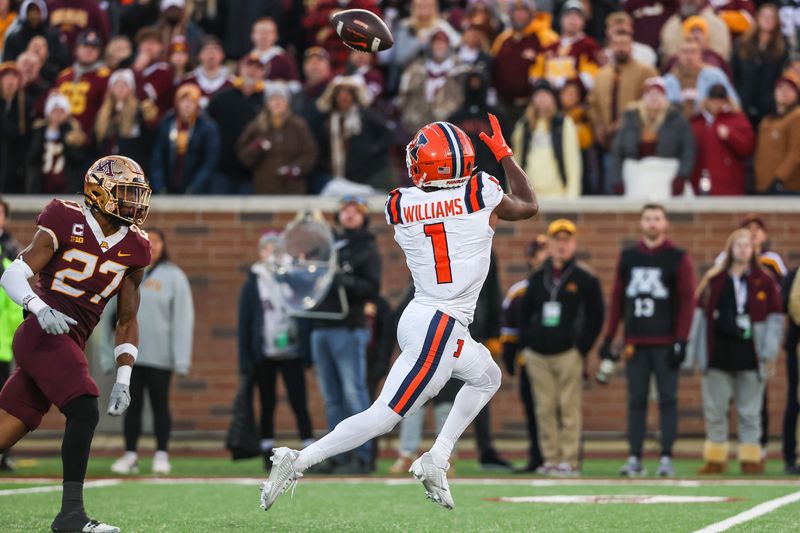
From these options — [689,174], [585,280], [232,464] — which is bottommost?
[232,464]

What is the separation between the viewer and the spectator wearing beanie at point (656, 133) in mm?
13070

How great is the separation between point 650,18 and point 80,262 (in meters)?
10.2

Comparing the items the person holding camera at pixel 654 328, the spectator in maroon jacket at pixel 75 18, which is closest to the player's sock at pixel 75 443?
the person holding camera at pixel 654 328

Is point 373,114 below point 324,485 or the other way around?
the other way around

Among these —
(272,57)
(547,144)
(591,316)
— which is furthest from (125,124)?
(591,316)

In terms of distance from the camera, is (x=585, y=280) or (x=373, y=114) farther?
(x=373, y=114)

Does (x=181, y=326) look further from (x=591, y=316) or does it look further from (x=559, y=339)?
(x=591, y=316)

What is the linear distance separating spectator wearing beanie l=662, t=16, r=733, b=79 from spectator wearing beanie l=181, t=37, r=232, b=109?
182 inches

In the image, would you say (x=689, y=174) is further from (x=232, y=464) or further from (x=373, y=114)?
(x=232, y=464)

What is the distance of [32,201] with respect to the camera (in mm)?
13922

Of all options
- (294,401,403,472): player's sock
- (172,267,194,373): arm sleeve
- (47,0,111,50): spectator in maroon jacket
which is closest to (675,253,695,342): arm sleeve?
(172,267,194,373): arm sleeve

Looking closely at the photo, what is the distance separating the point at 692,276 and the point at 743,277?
533 millimetres

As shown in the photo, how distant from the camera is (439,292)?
268 inches

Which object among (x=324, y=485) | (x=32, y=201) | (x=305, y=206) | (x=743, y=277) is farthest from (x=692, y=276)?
(x=32, y=201)
